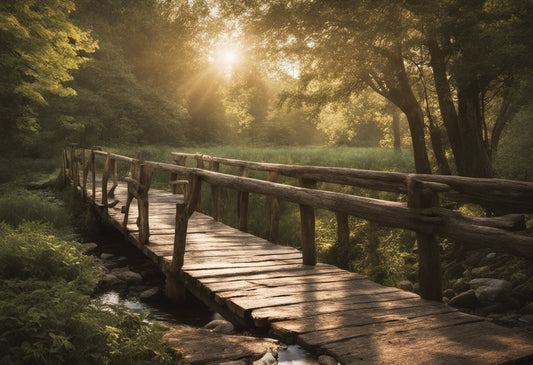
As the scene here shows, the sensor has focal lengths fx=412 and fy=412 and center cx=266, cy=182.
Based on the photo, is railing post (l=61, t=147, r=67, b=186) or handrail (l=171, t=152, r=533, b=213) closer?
handrail (l=171, t=152, r=533, b=213)

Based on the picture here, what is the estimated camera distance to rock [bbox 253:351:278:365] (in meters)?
2.80

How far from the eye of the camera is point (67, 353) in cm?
276

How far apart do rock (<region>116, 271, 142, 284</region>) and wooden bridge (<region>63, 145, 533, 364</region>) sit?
0.99 meters

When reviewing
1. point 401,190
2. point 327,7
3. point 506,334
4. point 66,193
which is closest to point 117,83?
point 66,193

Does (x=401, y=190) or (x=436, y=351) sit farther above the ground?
(x=401, y=190)

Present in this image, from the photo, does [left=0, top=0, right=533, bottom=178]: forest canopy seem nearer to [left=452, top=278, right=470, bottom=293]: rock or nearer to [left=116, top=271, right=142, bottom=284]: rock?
[left=452, top=278, right=470, bottom=293]: rock

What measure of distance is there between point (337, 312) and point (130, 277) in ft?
14.5

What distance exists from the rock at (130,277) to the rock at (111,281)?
0.39ft

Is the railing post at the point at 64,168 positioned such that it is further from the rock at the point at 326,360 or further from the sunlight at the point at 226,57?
the rock at the point at 326,360

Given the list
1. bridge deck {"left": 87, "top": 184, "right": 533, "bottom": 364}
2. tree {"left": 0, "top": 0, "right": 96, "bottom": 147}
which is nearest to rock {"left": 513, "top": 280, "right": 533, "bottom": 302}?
bridge deck {"left": 87, "top": 184, "right": 533, "bottom": 364}

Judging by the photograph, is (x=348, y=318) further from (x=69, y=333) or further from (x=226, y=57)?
(x=226, y=57)

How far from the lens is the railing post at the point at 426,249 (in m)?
3.26

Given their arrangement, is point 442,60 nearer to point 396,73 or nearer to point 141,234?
point 396,73

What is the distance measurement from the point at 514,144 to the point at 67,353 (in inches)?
690
